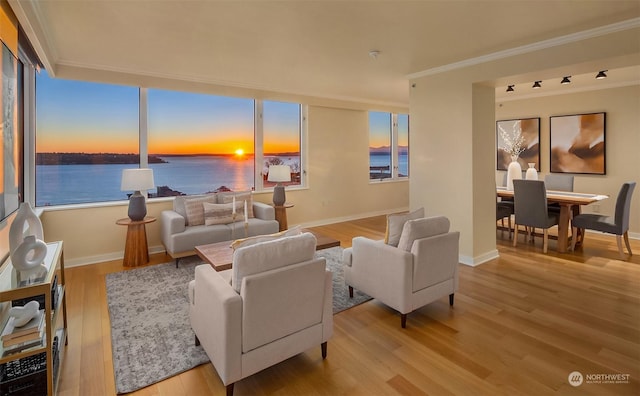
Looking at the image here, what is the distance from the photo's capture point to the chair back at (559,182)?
5602mm

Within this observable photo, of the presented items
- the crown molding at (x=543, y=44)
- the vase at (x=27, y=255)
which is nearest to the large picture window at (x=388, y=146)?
the crown molding at (x=543, y=44)

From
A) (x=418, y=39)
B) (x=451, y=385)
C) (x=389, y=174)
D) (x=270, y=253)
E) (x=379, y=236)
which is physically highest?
(x=418, y=39)

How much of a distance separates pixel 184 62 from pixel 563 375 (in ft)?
15.8

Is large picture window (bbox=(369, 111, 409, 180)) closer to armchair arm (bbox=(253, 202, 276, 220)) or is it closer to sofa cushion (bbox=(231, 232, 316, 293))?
armchair arm (bbox=(253, 202, 276, 220))

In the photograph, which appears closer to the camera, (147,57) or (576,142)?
(147,57)

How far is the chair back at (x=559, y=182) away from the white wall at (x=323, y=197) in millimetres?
3062

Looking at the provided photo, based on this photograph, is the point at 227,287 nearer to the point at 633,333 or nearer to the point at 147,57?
the point at 633,333

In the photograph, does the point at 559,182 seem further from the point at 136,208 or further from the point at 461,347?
the point at 136,208

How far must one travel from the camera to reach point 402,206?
8.23 meters

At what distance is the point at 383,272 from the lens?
2.83 metres

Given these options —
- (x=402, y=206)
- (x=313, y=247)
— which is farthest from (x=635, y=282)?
(x=402, y=206)

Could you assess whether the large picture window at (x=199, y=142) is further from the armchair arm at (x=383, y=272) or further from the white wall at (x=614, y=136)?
the white wall at (x=614, y=136)

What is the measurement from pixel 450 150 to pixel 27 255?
4.35m

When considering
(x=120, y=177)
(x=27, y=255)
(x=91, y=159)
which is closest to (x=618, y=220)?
(x=27, y=255)
